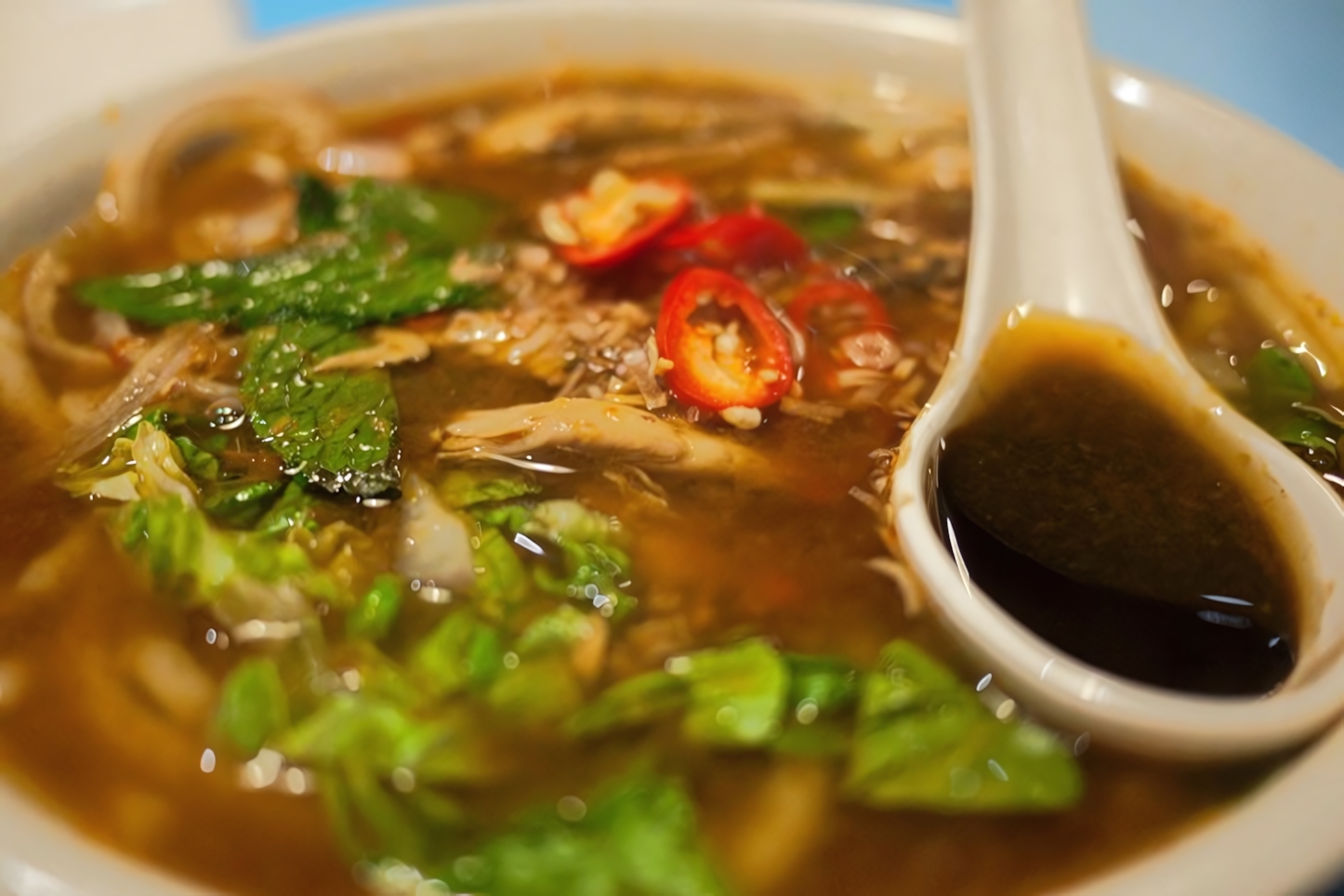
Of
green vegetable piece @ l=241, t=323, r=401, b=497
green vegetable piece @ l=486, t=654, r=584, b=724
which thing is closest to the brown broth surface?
green vegetable piece @ l=486, t=654, r=584, b=724

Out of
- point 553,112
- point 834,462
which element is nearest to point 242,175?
point 553,112

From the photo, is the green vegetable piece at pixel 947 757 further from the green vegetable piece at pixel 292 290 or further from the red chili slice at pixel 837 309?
the green vegetable piece at pixel 292 290

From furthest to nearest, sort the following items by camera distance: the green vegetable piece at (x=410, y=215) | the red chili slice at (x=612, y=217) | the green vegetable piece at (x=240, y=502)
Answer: the green vegetable piece at (x=410, y=215) < the red chili slice at (x=612, y=217) < the green vegetable piece at (x=240, y=502)

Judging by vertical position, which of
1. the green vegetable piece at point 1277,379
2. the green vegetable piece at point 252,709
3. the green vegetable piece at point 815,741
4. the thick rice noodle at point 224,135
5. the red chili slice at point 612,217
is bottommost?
the green vegetable piece at point 1277,379

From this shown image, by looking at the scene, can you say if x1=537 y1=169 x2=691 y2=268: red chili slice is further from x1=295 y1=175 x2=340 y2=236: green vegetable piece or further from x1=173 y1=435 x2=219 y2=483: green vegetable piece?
x1=173 y1=435 x2=219 y2=483: green vegetable piece

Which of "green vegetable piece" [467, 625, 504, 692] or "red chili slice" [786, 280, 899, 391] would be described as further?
"red chili slice" [786, 280, 899, 391]

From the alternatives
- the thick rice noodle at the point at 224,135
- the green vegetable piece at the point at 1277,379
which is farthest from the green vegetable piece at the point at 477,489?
the green vegetable piece at the point at 1277,379

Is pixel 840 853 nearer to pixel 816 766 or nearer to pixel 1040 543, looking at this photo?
pixel 816 766
